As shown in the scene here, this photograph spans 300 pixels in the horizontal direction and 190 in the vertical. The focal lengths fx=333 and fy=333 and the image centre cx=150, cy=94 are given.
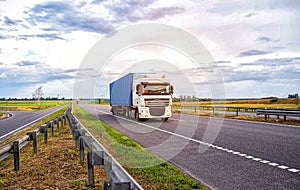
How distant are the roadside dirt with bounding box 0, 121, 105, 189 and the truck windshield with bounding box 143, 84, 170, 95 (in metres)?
14.5

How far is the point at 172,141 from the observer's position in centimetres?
1320

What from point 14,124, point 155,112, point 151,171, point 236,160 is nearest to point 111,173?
point 151,171

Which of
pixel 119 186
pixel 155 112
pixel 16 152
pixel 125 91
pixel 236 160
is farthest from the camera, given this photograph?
pixel 125 91

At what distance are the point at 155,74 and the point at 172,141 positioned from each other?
12.9 meters

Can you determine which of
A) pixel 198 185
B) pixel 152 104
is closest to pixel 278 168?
pixel 198 185

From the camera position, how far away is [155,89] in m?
25.0

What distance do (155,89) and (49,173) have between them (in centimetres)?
1754

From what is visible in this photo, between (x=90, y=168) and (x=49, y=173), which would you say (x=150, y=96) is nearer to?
(x=49, y=173)

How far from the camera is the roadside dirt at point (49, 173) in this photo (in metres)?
6.80

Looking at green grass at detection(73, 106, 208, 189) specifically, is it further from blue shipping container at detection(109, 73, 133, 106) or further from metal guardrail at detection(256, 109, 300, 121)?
blue shipping container at detection(109, 73, 133, 106)

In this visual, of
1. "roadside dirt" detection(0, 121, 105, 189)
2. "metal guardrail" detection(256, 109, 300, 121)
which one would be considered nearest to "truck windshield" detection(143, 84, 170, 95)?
"metal guardrail" detection(256, 109, 300, 121)

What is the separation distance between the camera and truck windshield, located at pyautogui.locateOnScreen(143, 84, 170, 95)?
24.9m

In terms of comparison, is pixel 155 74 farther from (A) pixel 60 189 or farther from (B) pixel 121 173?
(B) pixel 121 173

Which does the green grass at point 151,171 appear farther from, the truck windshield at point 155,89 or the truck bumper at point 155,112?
the truck windshield at point 155,89
